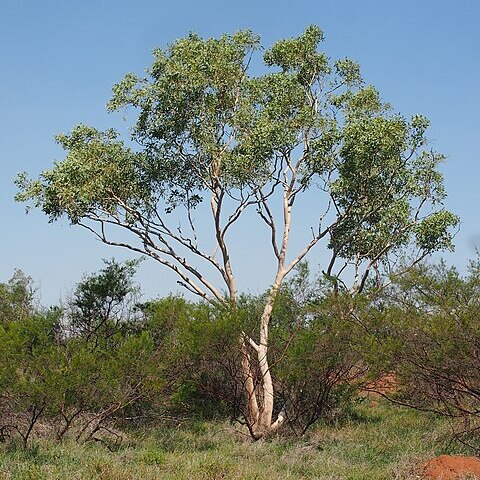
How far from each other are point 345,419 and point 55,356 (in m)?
6.75

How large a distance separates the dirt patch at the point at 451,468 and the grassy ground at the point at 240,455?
1.41 ft

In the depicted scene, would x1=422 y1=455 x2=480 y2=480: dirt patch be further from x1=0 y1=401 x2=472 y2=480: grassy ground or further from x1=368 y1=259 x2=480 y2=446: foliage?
x1=368 y1=259 x2=480 y2=446: foliage

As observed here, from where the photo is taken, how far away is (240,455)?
490 inches

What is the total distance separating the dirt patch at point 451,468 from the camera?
9.47 meters

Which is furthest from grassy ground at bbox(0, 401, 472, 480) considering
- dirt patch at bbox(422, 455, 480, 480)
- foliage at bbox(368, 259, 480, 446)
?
foliage at bbox(368, 259, 480, 446)

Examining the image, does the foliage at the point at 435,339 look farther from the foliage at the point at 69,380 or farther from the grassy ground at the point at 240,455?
the foliage at the point at 69,380

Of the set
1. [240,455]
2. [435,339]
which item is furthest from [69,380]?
[435,339]

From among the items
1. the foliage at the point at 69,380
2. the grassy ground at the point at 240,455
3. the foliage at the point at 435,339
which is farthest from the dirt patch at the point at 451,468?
the foliage at the point at 69,380

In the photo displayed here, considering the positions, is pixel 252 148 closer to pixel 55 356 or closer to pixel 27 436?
pixel 55 356

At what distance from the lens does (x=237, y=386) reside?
15.2 metres

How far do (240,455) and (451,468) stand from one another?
12.8 ft

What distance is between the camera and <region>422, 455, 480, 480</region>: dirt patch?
947cm

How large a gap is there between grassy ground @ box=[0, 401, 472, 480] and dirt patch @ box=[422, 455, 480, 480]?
431 mm

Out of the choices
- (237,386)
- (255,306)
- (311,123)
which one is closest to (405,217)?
(311,123)
